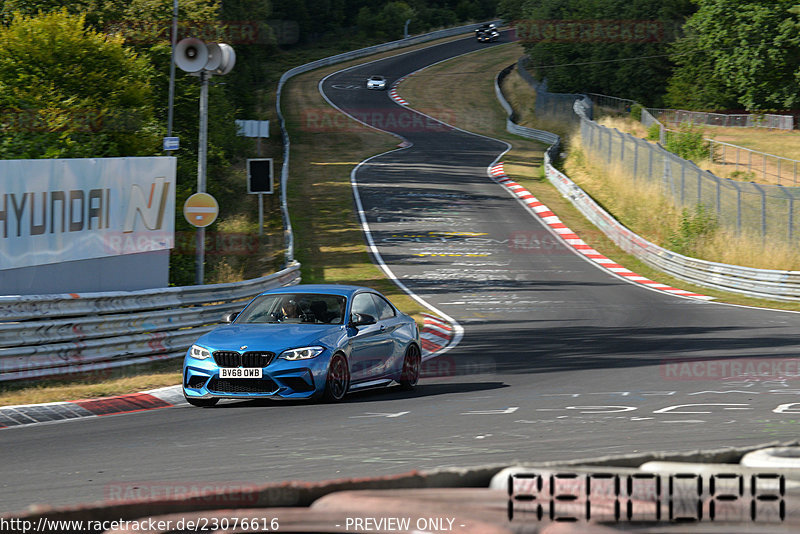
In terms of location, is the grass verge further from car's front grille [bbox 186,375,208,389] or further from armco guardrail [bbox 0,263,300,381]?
car's front grille [bbox 186,375,208,389]

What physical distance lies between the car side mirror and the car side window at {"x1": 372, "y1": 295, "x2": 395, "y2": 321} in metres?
0.78

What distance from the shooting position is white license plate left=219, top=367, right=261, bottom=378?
461 inches

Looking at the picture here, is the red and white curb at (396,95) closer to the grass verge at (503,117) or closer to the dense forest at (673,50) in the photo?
the grass verge at (503,117)

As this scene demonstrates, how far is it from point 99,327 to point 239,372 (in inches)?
157

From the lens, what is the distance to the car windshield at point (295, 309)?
12.9m

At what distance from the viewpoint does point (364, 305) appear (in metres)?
13.4

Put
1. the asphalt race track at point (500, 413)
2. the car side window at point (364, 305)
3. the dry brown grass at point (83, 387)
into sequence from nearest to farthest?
1. the asphalt race track at point (500, 413)
2. the dry brown grass at point (83, 387)
3. the car side window at point (364, 305)

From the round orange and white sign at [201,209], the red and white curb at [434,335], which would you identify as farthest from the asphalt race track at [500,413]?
the round orange and white sign at [201,209]

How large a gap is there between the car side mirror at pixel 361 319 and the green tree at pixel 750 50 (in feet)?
196

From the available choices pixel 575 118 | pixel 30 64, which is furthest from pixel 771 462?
pixel 575 118

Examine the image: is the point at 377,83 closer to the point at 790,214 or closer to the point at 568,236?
the point at 568,236

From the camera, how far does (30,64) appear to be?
31000 mm

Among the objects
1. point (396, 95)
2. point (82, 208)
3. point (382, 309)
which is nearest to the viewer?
point (382, 309)

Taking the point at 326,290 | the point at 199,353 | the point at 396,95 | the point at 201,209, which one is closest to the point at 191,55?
the point at 201,209
